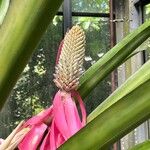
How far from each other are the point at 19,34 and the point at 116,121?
0.09 metres

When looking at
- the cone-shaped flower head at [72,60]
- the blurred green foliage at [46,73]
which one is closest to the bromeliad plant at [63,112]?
the cone-shaped flower head at [72,60]

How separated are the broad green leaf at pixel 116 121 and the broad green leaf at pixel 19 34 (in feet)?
0.22

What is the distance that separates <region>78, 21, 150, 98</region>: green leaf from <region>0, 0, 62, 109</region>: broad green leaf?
15cm

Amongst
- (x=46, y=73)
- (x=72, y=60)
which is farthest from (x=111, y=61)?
(x=46, y=73)

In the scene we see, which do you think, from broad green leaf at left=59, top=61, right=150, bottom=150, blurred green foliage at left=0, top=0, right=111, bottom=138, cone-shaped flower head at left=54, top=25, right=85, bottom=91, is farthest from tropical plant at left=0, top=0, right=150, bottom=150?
blurred green foliage at left=0, top=0, right=111, bottom=138

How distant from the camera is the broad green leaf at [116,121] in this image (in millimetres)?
333

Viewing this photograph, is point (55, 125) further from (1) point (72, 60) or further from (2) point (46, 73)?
(2) point (46, 73)

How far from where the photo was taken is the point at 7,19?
33 centimetres

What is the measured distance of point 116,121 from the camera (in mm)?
337

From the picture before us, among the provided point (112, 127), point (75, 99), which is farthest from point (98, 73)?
point (112, 127)

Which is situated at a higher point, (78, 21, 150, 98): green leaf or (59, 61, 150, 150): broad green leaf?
(78, 21, 150, 98): green leaf

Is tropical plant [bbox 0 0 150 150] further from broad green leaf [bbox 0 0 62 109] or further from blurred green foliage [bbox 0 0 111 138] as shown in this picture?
blurred green foliage [bbox 0 0 111 138]

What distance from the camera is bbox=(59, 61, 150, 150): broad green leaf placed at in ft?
1.09

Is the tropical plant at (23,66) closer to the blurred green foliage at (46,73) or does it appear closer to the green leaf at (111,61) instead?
the green leaf at (111,61)
